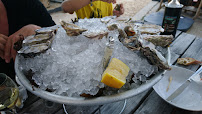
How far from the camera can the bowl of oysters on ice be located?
1.66 ft

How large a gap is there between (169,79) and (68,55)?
2.61ft

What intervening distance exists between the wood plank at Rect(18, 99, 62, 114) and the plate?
73cm

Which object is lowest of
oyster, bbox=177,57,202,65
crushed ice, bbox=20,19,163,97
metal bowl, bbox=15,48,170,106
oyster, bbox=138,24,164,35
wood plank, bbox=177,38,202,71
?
wood plank, bbox=177,38,202,71

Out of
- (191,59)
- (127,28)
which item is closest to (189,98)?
(191,59)

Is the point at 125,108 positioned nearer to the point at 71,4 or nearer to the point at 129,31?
the point at 129,31

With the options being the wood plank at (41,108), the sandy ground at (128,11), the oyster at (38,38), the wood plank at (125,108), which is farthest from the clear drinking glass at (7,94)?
the sandy ground at (128,11)

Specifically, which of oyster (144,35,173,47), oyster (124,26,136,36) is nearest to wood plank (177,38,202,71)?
oyster (144,35,173,47)

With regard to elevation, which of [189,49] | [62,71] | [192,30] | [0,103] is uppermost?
[62,71]

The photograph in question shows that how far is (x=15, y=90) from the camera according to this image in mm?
750

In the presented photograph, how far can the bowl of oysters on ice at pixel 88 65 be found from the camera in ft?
1.66

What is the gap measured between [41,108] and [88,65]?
0.58 m

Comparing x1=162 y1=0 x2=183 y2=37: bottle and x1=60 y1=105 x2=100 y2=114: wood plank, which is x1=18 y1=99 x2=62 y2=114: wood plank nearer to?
x1=60 y1=105 x2=100 y2=114: wood plank

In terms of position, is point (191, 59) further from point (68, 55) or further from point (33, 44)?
point (33, 44)

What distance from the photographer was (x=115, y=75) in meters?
0.49
